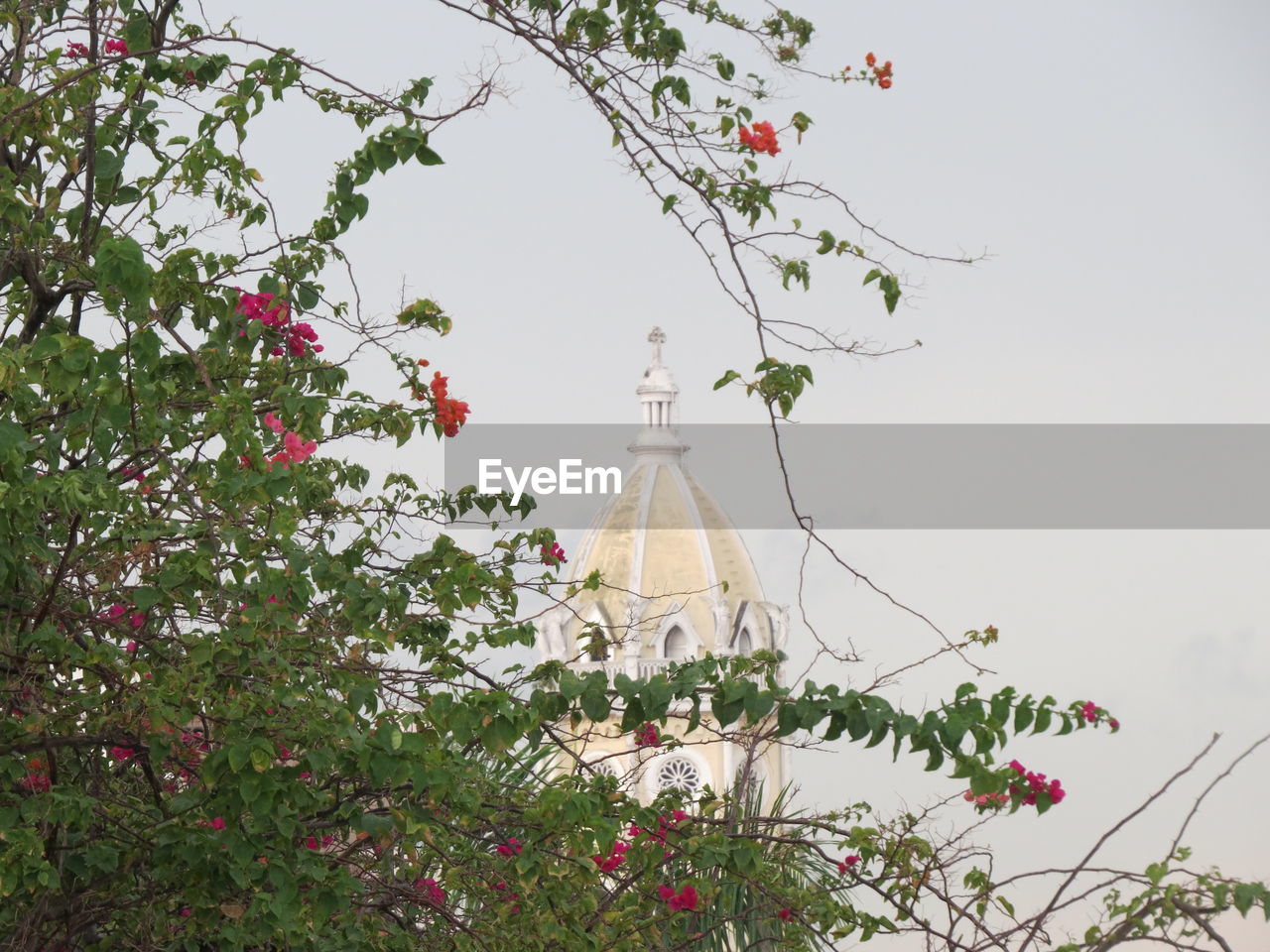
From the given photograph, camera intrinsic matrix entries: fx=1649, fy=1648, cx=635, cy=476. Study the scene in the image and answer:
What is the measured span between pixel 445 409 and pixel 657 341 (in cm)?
3284

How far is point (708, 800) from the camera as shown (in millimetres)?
6133

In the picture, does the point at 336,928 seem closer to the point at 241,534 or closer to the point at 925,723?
the point at 241,534

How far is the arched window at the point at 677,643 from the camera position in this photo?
38.4 meters

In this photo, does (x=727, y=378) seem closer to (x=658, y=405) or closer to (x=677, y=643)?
(x=677, y=643)

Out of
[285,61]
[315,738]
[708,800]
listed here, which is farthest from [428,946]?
[285,61]

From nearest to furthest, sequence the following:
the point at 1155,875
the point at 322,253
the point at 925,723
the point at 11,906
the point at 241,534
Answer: the point at 925,723 → the point at 1155,875 → the point at 241,534 → the point at 11,906 → the point at 322,253

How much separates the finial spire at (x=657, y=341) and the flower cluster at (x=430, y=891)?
3214cm

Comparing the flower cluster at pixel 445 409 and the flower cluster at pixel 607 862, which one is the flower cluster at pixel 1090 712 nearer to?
the flower cluster at pixel 607 862

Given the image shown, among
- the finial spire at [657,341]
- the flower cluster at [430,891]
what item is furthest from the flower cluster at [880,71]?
the finial spire at [657,341]

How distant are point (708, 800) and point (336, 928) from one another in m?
1.51

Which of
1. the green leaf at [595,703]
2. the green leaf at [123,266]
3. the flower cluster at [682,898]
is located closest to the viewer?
the green leaf at [123,266]

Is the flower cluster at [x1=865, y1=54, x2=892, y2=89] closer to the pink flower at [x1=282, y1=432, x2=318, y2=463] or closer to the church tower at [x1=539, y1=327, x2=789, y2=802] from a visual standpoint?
the pink flower at [x1=282, y1=432, x2=318, y2=463]

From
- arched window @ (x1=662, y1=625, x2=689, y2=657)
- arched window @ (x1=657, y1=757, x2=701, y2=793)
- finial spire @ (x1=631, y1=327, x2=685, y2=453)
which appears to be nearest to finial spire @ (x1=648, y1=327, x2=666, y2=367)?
finial spire @ (x1=631, y1=327, x2=685, y2=453)

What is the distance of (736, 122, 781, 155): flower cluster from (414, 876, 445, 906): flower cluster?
8.36ft
